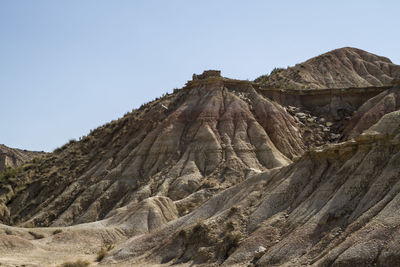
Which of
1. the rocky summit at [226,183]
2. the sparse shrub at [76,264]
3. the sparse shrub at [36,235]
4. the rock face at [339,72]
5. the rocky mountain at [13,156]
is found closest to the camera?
the rocky summit at [226,183]

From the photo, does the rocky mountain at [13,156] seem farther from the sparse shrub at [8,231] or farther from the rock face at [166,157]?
the sparse shrub at [8,231]

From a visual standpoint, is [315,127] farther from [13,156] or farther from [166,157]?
[13,156]

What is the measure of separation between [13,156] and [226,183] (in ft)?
193

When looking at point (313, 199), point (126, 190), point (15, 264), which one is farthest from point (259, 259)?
point (126, 190)

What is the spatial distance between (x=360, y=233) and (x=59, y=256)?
17.9 meters

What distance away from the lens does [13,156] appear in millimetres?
90562

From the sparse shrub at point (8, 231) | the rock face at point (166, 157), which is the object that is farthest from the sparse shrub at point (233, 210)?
the sparse shrub at point (8, 231)

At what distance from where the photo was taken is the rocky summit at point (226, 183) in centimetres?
2300

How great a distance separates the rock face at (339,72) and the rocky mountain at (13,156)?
1527 inches

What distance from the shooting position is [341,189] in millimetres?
24344

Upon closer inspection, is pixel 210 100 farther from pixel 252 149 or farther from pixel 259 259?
pixel 259 259

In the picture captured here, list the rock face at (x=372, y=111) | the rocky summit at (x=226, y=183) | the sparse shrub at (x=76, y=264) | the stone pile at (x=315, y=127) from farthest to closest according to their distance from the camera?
Answer: the stone pile at (x=315, y=127) < the rock face at (x=372, y=111) < the sparse shrub at (x=76, y=264) < the rocky summit at (x=226, y=183)

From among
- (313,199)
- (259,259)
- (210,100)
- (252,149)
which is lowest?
(259,259)

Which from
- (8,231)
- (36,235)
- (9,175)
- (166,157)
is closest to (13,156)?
(9,175)
